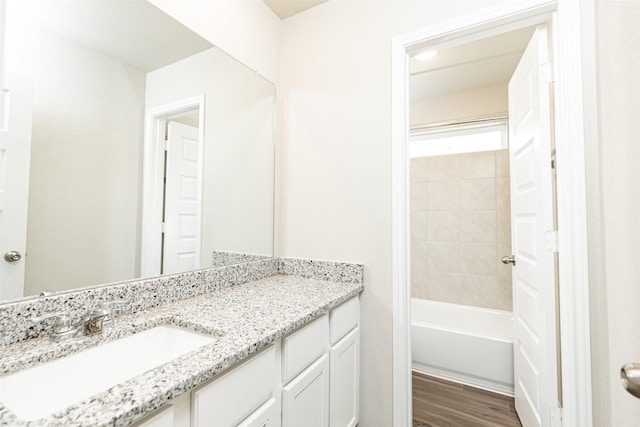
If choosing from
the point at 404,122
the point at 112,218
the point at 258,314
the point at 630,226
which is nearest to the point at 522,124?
the point at 404,122

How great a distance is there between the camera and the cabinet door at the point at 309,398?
3.10ft

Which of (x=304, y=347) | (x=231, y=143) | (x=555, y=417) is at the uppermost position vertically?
(x=231, y=143)

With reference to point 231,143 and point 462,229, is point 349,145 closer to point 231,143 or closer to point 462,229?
point 231,143

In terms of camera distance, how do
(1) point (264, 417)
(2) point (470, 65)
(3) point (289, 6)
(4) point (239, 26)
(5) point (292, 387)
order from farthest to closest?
1. (2) point (470, 65)
2. (3) point (289, 6)
3. (4) point (239, 26)
4. (5) point (292, 387)
5. (1) point (264, 417)

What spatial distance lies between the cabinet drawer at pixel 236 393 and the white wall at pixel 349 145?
76cm

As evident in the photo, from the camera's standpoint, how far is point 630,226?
0.74 m

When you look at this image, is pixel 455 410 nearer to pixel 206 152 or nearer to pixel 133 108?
pixel 206 152

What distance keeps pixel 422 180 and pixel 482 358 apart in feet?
5.59

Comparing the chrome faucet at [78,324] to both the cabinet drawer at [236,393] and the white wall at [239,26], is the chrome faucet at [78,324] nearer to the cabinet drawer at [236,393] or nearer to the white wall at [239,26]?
the cabinet drawer at [236,393]

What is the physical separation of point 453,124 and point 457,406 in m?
2.40

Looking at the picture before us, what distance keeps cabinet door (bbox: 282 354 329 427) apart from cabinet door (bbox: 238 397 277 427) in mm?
53

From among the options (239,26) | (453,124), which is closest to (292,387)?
(239,26)

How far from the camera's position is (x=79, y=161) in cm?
92

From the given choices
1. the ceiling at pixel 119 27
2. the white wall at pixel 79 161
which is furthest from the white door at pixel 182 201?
the ceiling at pixel 119 27
